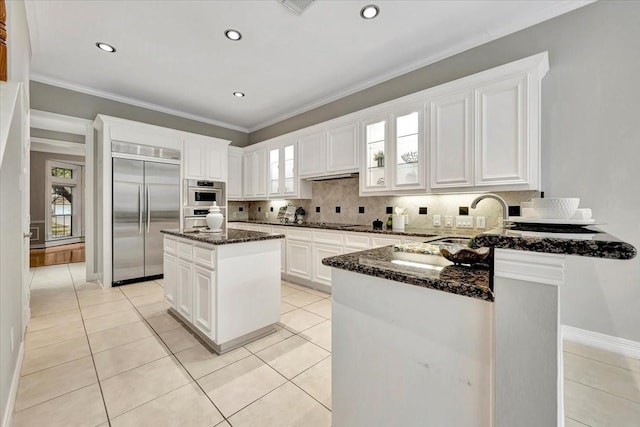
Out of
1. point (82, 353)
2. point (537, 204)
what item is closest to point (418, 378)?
point (537, 204)

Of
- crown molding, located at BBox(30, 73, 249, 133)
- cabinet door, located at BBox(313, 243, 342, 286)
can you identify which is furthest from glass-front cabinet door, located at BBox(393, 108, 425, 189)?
crown molding, located at BBox(30, 73, 249, 133)

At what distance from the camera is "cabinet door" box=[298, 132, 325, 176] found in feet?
13.2

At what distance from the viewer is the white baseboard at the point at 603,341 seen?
210 centimetres

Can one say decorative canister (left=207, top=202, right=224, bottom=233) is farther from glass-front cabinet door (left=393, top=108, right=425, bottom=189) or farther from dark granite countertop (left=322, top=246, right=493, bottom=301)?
glass-front cabinet door (left=393, top=108, right=425, bottom=189)

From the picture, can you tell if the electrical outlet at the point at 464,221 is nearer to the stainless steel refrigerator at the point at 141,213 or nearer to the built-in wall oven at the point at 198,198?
the built-in wall oven at the point at 198,198

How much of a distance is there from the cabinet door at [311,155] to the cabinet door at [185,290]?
228cm

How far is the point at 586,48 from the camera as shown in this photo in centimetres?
227

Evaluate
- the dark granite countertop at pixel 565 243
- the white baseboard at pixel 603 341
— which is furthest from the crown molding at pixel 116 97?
the white baseboard at pixel 603 341

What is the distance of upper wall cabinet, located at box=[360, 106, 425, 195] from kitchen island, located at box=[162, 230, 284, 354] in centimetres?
160

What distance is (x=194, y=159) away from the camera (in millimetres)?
4691

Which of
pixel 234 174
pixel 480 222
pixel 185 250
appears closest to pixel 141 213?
pixel 234 174

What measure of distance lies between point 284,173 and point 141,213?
2.32m

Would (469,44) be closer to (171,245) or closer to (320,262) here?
(320,262)

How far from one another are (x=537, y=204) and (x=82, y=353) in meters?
3.19
